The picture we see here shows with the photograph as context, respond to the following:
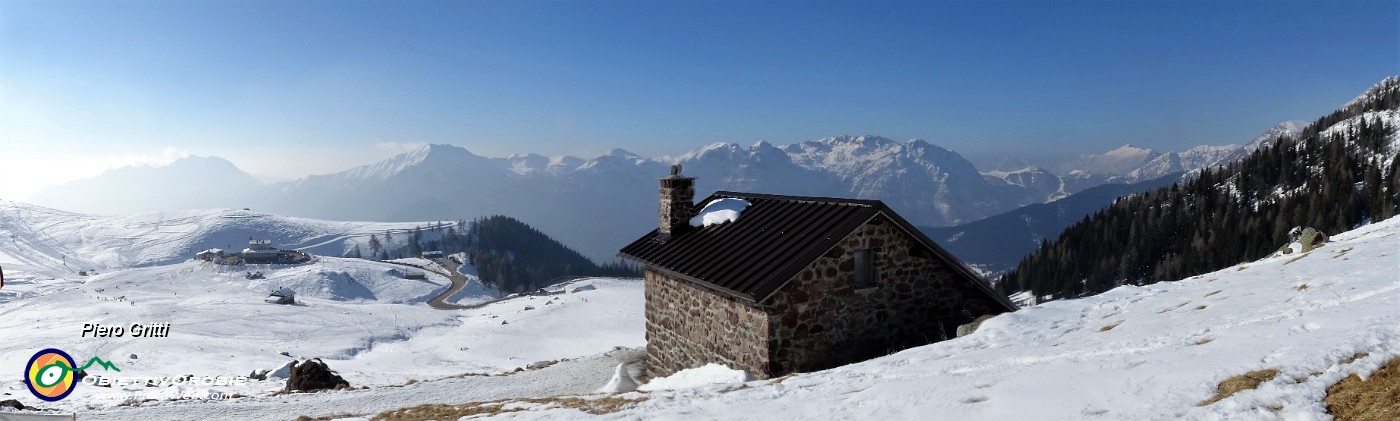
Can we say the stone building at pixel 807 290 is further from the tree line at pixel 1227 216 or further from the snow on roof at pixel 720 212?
the tree line at pixel 1227 216

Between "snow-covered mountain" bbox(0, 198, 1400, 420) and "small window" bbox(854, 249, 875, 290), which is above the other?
"small window" bbox(854, 249, 875, 290)

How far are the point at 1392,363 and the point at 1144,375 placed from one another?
82.5 inches

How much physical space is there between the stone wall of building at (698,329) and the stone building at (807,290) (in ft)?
0.09

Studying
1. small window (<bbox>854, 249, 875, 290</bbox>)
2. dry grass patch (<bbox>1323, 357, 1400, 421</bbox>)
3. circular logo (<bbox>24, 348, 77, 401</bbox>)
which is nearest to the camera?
dry grass patch (<bbox>1323, 357, 1400, 421</bbox>)

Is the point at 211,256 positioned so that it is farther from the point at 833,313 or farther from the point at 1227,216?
the point at 1227,216

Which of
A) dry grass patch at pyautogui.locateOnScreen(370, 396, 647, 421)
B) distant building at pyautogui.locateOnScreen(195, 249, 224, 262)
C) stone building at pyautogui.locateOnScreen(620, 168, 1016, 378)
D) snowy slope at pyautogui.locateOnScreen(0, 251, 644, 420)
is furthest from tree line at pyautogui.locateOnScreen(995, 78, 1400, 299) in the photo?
distant building at pyautogui.locateOnScreen(195, 249, 224, 262)

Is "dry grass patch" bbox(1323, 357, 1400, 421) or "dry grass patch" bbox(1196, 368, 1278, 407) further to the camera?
"dry grass patch" bbox(1196, 368, 1278, 407)

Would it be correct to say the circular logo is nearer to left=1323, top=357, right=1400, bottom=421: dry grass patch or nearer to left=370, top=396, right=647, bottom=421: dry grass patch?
left=370, top=396, right=647, bottom=421: dry grass patch

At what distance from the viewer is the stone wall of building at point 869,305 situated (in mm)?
14938

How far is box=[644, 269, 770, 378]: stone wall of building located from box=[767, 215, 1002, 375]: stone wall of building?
1.84ft

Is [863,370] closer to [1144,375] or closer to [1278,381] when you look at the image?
[1144,375]

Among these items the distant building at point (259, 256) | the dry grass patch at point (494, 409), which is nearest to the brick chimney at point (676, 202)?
the dry grass patch at point (494, 409)

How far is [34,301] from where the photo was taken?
9162cm

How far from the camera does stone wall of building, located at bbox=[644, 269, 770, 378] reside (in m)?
15.0
